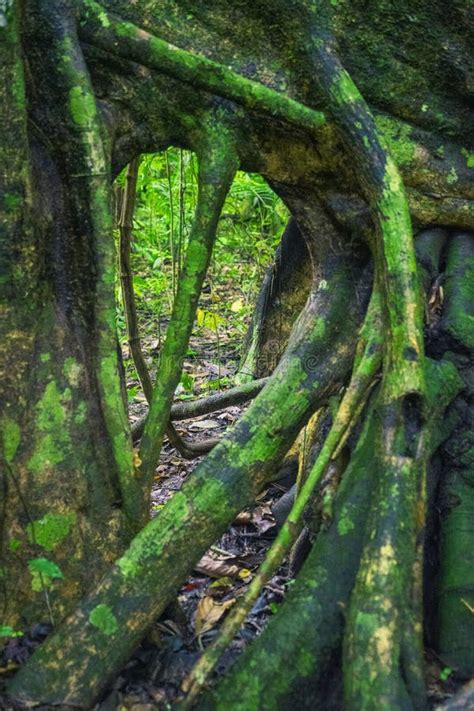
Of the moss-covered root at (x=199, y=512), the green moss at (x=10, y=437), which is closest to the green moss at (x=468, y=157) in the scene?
the moss-covered root at (x=199, y=512)

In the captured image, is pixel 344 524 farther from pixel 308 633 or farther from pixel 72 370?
pixel 72 370

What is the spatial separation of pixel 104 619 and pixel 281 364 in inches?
53.1

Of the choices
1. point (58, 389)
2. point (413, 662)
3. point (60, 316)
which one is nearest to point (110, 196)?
point (60, 316)

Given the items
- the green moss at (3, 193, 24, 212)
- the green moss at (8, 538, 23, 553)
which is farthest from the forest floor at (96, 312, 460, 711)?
the green moss at (3, 193, 24, 212)

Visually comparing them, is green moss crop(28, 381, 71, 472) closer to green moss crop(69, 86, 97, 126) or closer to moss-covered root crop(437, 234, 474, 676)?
green moss crop(69, 86, 97, 126)

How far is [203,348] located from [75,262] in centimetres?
469

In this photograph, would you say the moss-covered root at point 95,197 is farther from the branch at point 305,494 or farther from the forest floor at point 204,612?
the branch at point 305,494

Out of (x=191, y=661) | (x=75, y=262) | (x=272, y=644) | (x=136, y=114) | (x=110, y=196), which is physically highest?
(x=136, y=114)

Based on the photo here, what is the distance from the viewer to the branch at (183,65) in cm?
299

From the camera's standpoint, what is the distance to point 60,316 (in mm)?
3049

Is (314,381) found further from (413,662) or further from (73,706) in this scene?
(73,706)

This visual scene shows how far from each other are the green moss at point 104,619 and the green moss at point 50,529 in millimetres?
308

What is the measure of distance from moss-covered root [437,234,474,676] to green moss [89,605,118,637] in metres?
1.25

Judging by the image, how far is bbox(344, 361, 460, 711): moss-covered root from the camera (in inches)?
97.4
